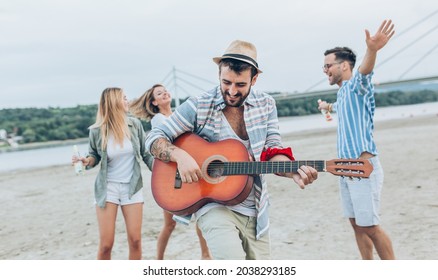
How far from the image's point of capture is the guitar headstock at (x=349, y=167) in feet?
7.24

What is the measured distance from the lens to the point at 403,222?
4.21 metres

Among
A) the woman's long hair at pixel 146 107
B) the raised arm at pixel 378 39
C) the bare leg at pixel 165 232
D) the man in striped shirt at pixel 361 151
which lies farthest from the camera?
the woman's long hair at pixel 146 107

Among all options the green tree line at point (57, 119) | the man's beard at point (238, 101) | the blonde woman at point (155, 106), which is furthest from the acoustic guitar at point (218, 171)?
the green tree line at point (57, 119)

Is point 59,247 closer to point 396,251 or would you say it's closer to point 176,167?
point 176,167

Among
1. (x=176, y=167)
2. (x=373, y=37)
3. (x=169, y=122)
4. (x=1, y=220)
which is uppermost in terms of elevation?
(x=373, y=37)

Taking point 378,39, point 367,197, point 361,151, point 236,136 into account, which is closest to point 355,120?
point 361,151

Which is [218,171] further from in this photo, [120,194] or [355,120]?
[120,194]

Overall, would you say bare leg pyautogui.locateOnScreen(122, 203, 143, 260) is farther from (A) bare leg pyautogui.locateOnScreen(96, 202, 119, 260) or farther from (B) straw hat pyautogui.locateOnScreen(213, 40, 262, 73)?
(B) straw hat pyautogui.locateOnScreen(213, 40, 262, 73)

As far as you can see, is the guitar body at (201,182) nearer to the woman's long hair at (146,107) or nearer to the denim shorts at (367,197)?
the denim shorts at (367,197)

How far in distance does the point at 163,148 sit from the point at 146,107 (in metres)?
1.52
